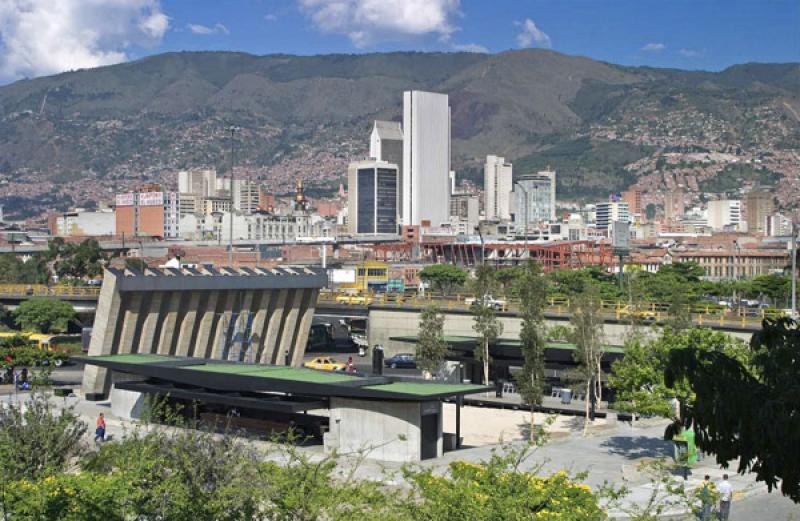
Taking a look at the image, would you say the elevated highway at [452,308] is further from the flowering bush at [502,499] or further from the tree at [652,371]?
the flowering bush at [502,499]

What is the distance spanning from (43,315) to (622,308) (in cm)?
4304

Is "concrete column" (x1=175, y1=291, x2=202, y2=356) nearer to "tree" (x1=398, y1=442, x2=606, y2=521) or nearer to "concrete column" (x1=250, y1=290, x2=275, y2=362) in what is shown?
"concrete column" (x1=250, y1=290, x2=275, y2=362)

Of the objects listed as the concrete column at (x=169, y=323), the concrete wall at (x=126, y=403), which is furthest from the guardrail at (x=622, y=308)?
the concrete wall at (x=126, y=403)

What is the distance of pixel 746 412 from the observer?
12.3 metres

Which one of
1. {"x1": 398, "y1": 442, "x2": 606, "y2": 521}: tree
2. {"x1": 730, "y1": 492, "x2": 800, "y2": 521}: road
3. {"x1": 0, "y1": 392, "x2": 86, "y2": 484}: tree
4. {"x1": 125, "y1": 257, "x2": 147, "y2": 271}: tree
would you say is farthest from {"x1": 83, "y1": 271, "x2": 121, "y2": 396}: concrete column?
{"x1": 398, "y1": 442, "x2": 606, "y2": 521}: tree

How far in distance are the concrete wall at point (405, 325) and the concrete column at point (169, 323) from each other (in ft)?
57.8

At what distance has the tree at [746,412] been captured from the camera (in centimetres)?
1206

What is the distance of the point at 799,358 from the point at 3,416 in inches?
689

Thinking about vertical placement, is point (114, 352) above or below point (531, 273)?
below

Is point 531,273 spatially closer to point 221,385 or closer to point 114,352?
point 221,385

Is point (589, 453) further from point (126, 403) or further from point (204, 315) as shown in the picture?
point (204, 315)

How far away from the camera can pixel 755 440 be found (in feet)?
40.3

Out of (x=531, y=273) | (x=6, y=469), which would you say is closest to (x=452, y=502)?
(x=6, y=469)

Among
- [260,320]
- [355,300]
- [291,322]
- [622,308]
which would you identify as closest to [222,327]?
[260,320]
